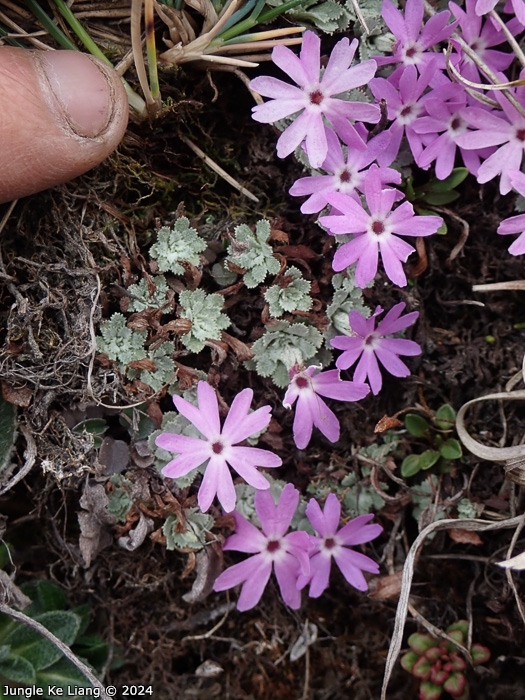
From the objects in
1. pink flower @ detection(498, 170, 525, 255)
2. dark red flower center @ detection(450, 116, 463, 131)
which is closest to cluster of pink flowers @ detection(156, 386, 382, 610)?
pink flower @ detection(498, 170, 525, 255)

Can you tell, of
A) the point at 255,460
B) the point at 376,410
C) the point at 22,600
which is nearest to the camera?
the point at 255,460

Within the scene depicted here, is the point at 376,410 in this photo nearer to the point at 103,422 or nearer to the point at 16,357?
the point at 103,422

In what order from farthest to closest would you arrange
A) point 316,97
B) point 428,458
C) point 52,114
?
1. point 428,458
2. point 316,97
3. point 52,114

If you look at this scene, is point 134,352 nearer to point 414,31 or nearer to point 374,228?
point 374,228

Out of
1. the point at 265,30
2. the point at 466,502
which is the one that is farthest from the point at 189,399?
the point at 265,30

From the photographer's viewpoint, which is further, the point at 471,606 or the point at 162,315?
the point at 471,606

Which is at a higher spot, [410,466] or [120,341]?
[120,341]

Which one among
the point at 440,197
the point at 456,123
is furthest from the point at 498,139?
the point at 440,197
